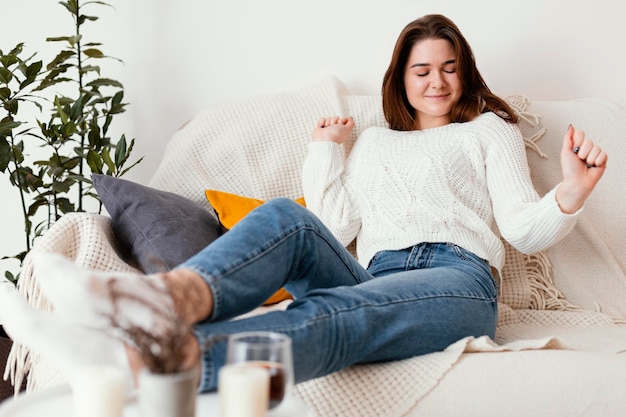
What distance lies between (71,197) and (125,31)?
0.62 meters

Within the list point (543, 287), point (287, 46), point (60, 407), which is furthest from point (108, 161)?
point (543, 287)

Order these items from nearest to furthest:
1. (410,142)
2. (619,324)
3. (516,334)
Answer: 1. (516,334)
2. (619,324)
3. (410,142)

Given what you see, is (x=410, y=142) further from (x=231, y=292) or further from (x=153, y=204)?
(x=231, y=292)

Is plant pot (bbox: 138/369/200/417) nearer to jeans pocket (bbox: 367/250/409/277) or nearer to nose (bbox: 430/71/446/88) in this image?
jeans pocket (bbox: 367/250/409/277)

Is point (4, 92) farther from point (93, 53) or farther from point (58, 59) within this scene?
point (93, 53)

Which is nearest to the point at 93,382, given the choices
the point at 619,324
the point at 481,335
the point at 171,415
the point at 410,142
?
the point at 171,415

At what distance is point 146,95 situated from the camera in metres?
2.62

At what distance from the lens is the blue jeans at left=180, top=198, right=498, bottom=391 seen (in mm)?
1147

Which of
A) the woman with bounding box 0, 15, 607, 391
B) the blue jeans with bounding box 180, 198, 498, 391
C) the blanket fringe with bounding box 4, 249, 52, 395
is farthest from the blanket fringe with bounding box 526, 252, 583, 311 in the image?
the blanket fringe with bounding box 4, 249, 52, 395

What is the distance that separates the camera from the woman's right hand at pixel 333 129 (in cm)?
204

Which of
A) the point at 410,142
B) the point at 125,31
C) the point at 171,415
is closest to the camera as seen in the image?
the point at 171,415

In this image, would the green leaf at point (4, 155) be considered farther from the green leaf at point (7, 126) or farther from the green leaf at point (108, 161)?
the green leaf at point (108, 161)

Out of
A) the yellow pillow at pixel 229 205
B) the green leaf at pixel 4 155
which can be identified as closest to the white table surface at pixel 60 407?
the yellow pillow at pixel 229 205

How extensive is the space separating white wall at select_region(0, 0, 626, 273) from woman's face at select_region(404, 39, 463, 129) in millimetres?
432
